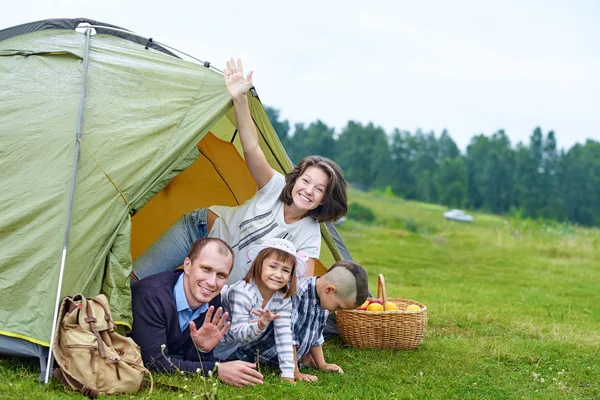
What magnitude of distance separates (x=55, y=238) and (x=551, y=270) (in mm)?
10139

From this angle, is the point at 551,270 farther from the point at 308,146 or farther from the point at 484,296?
the point at 308,146

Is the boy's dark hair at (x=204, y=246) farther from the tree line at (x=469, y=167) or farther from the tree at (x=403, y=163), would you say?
the tree at (x=403, y=163)

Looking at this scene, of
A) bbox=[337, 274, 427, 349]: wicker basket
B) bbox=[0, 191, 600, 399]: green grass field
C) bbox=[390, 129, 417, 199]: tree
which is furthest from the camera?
bbox=[390, 129, 417, 199]: tree

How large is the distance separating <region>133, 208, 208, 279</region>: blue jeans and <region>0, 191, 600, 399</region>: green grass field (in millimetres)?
1132

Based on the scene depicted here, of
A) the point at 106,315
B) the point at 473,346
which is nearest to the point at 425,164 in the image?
the point at 473,346

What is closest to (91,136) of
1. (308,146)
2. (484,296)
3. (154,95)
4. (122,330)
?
(154,95)

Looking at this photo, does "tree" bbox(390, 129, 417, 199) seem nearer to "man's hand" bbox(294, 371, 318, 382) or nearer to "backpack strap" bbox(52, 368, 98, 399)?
"man's hand" bbox(294, 371, 318, 382)

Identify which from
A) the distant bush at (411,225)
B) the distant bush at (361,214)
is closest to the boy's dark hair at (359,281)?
the distant bush at (411,225)

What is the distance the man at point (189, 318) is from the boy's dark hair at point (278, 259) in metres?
0.23

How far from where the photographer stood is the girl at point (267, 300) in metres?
4.27

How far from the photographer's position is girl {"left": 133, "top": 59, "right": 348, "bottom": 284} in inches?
191

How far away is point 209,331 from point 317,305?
33.1 inches

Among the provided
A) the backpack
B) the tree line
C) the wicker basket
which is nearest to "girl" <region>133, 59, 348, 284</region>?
the wicker basket

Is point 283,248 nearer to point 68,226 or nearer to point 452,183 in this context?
point 68,226
